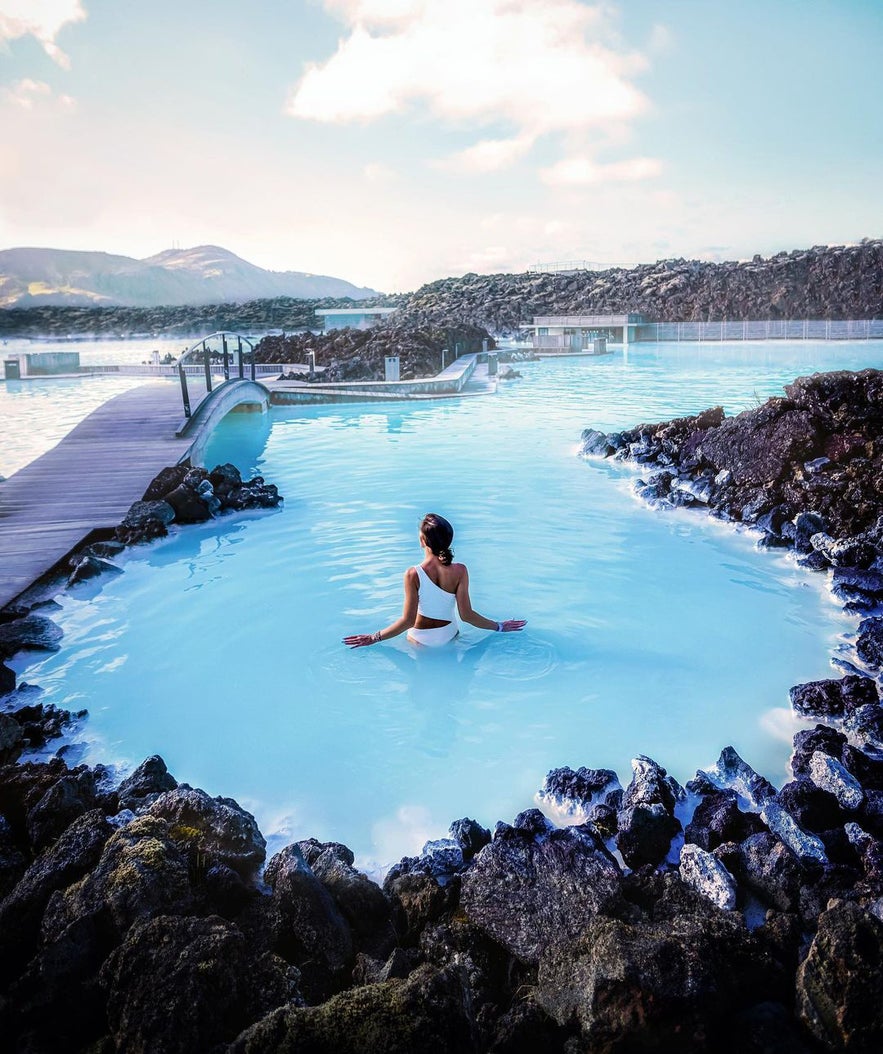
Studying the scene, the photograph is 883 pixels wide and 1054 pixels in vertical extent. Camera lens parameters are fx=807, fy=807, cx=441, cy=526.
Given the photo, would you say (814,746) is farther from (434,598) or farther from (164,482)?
(164,482)

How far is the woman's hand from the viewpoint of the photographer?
458 centimetres

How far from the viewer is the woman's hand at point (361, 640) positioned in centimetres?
458

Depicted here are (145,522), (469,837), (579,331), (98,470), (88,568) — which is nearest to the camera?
(469,837)

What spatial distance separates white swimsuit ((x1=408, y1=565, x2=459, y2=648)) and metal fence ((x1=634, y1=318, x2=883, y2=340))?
94.9 ft

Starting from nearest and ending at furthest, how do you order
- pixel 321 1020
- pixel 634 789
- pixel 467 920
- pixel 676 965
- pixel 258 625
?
1. pixel 321 1020
2. pixel 676 965
3. pixel 467 920
4. pixel 634 789
5. pixel 258 625

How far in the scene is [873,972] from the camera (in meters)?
1.90

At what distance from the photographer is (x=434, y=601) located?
14.8 feet

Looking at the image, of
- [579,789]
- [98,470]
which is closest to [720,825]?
[579,789]

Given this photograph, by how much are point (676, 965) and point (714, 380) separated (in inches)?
750

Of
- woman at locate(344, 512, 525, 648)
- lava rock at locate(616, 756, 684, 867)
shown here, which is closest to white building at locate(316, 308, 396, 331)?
woman at locate(344, 512, 525, 648)

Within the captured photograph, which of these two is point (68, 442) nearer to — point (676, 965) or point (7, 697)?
point (7, 697)

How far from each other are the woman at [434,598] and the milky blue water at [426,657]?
14 centimetres

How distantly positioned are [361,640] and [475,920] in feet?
7.63

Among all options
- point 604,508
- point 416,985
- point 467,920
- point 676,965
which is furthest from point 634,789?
point 604,508
